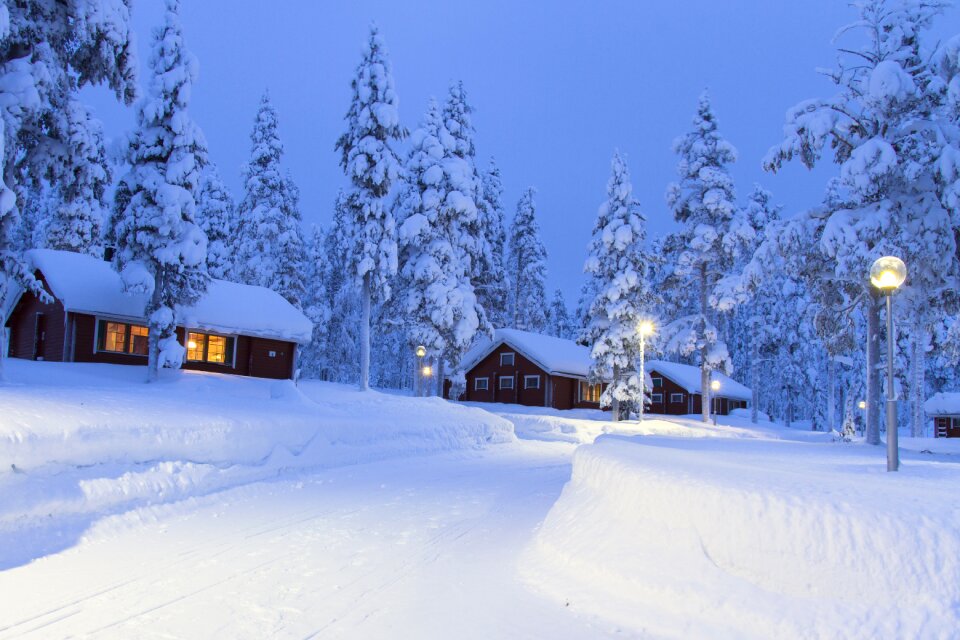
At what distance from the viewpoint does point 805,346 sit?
5556cm

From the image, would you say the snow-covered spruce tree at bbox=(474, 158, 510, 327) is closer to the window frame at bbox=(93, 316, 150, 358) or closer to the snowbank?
the window frame at bbox=(93, 316, 150, 358)

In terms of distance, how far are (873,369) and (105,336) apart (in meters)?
30.0

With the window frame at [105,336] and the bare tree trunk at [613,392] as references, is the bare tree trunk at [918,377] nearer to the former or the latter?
the bare tree trunk at [613,392]

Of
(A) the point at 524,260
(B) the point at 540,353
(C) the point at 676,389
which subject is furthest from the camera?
(C) the point at 676,389

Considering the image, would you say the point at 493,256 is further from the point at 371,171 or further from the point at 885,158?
the point at 885,158

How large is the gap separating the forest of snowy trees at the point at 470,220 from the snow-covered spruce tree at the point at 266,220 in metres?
0.11

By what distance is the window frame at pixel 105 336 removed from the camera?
2938cm

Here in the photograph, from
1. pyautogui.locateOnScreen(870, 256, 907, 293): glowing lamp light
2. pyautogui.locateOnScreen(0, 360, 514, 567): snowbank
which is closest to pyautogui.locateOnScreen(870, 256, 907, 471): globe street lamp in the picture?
pyautogui.locateOnScreen(870, 256, 907, 293): glowing lamp light

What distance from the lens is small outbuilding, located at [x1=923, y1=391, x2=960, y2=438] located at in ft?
150

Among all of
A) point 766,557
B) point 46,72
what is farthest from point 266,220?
point 766,557

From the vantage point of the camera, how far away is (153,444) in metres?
11.2

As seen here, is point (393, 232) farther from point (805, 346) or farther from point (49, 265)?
point (805, 346)

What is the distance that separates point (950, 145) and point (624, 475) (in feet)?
45.2

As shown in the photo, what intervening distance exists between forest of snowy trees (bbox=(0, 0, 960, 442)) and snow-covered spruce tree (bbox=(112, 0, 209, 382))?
0.26 feet
